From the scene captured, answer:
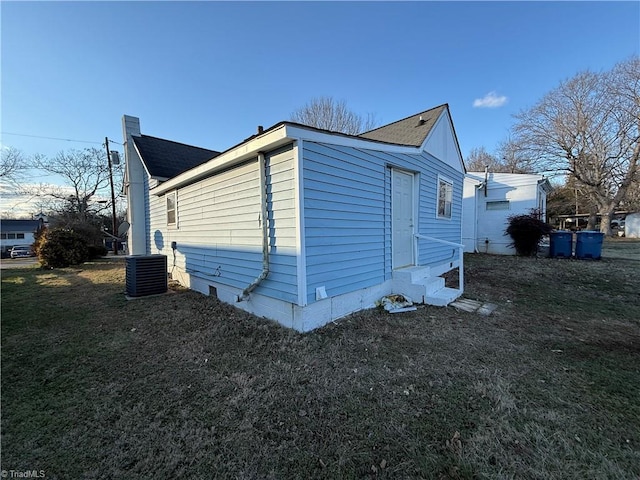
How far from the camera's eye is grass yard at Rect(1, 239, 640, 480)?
1.75 m

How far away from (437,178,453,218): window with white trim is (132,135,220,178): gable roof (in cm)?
672

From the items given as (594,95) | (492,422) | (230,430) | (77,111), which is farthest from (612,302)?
(594,95)

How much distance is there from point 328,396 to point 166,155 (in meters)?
10.4

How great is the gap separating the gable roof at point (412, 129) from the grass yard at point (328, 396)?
3973 millimetres

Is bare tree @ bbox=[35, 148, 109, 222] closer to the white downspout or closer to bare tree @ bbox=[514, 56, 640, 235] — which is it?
the white downspout

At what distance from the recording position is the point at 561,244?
34.4 ft

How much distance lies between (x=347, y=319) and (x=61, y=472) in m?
3.32

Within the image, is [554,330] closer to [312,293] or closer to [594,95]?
[312,293]

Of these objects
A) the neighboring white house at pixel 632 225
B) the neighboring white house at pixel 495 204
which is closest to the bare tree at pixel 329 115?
the neighboring white house at pixel 495 204

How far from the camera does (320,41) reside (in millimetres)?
8055

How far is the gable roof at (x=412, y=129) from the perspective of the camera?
245 inches

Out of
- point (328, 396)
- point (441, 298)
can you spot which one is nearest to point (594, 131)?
point (441, 298)

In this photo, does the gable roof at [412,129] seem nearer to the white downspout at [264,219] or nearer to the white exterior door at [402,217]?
the white exterior door at [402,217]

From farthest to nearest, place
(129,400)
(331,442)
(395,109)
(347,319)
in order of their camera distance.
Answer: (395,109)
(347,319)
(129,400)
(331,442)
